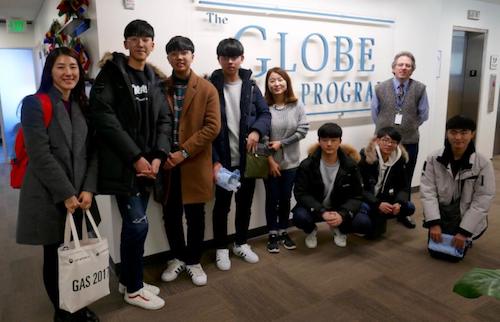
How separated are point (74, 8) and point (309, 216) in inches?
87.4

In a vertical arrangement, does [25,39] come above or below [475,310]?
above

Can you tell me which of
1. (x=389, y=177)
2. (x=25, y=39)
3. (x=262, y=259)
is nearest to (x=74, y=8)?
(x=262, y=259)

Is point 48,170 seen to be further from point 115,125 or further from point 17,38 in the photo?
point 17,38

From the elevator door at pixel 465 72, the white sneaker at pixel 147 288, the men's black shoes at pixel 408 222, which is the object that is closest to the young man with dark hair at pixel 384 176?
the men's black shoes at pixel 408 222

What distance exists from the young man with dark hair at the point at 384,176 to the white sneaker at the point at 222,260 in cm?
123

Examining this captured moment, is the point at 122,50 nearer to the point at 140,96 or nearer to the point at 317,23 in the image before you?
the point at 140,96

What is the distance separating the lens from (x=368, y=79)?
3.91 meters

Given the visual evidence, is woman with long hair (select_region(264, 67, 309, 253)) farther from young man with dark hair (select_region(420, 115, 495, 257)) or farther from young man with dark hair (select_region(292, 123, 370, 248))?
young man with dark hair (select_region(420, 115, 495, 257))

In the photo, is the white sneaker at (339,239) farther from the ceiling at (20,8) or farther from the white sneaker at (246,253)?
the ceiling at (20,8)

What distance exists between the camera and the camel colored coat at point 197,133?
7.79 feet

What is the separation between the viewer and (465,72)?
572 centimetres

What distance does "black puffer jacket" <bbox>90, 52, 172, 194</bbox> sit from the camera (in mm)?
2045

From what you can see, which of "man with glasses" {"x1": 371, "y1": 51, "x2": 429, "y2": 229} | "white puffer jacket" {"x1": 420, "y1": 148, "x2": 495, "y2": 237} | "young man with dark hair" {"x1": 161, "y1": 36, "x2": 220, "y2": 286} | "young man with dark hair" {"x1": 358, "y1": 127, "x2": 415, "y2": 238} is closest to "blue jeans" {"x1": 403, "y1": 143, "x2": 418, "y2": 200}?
"man with glasses" {"x1": 371, "y1": 51, "x2": 429, "y2": 229}

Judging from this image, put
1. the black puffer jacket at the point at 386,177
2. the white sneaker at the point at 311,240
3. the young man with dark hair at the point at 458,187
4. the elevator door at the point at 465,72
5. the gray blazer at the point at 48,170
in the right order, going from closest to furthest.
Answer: the gray blazer at the point at 48,170, the young man with dark hair at the point at 458,187, the white sneaker at the point at 311,240, the black puffer jacket at the point at 386,177, the elevator door at the point at 465,72
